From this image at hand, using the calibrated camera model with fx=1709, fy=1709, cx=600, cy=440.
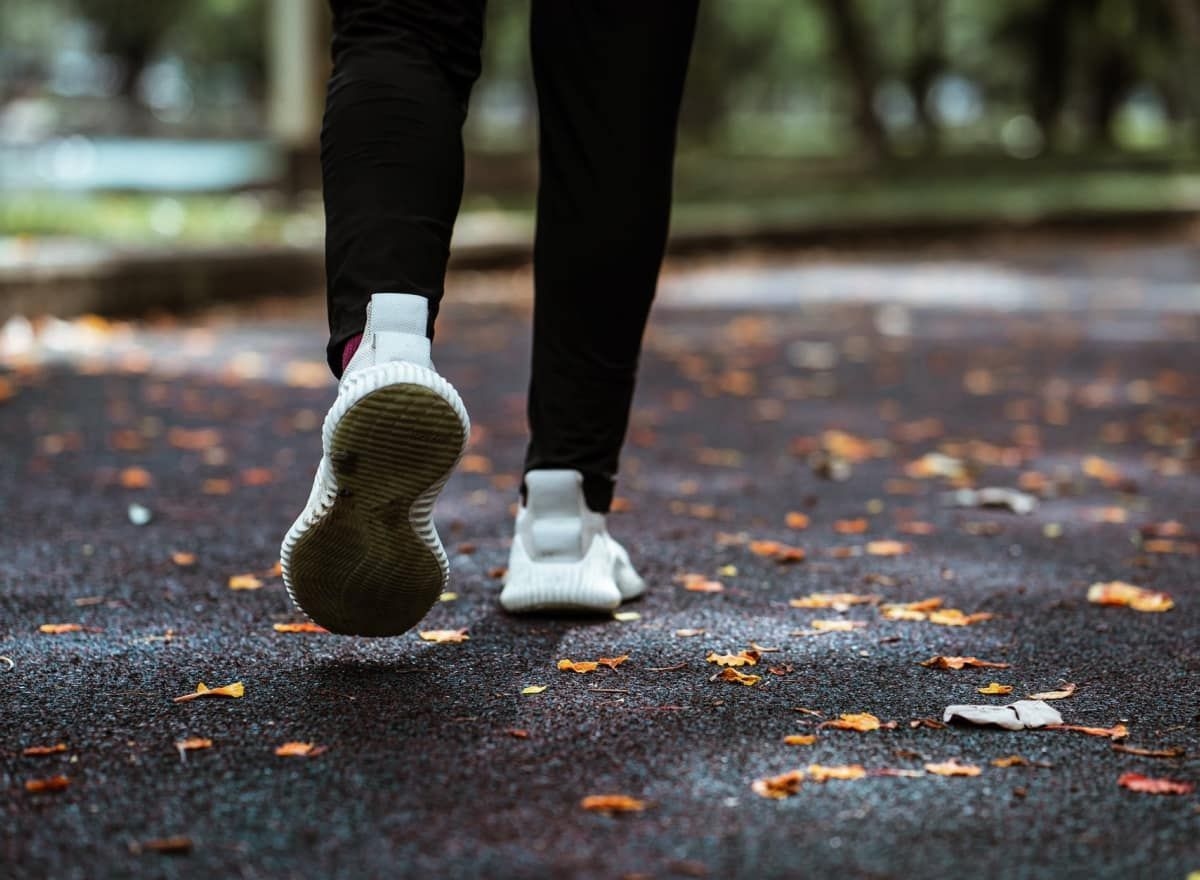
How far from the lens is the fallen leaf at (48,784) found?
70.6 inches

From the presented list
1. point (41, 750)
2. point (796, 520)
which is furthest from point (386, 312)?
point (796, 520)

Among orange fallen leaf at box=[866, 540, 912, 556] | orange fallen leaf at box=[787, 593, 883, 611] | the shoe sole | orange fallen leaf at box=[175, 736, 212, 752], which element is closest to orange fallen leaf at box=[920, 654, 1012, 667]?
orange fallen leaf at box=[787, 593, 883, 611]

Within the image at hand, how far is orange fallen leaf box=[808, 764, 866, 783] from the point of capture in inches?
73.2

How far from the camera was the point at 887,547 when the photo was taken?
10.8 ft

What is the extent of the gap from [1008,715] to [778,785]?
40cm

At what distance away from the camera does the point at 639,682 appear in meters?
2.25

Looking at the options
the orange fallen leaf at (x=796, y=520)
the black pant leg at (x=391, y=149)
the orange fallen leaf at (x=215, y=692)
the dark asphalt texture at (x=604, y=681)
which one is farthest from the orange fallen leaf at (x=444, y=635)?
the orange fallen leaf at (x=796, y=520)

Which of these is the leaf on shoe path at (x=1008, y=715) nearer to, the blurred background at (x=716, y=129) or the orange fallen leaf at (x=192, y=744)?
the orange fallen leaf at (x=192, y=744)

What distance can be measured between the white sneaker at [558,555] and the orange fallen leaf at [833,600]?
330mm

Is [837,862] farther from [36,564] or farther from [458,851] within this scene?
[36,564]

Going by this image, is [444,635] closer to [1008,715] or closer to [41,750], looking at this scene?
[41,750]

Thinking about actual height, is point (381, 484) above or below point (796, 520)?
above

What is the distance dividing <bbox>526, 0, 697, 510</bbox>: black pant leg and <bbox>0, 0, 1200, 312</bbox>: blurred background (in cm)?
478

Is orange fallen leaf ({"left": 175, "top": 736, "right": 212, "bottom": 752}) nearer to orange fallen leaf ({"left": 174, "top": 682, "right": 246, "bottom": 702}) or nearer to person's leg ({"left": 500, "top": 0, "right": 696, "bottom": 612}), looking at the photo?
orange fallen leaf ({"left": 174, "top": 682, "right": 246, "bottom": 702})
